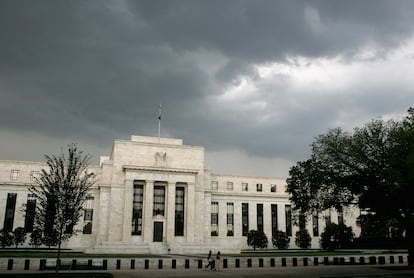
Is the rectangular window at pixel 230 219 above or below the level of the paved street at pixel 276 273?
above

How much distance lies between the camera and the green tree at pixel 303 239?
68.4 m

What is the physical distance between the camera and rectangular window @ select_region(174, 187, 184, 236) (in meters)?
61.2

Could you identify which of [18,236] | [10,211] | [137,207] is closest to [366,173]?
[137,207]

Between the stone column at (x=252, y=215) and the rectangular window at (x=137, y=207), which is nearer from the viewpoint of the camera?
the rectangular window at (x=137, y=207)

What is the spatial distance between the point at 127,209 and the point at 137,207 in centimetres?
219

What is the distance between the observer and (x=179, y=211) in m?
62.2

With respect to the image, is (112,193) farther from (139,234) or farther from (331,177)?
(331,177)

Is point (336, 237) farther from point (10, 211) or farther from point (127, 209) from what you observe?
point (10, 211)

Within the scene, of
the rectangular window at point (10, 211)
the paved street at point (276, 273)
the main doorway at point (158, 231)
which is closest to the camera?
the paved street at point (276, 273)

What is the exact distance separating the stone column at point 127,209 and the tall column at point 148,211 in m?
2.21

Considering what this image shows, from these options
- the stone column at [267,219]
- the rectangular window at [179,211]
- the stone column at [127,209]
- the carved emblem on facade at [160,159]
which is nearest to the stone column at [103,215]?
the stone column at [127,209]

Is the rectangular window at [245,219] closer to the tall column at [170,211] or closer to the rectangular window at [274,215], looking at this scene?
the rectangular window at [274,215]

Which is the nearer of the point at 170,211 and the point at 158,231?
the point at 158,231

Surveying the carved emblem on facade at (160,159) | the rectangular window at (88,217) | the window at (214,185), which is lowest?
the rectangular window at (88,217)
